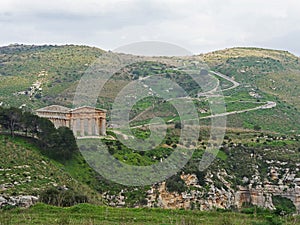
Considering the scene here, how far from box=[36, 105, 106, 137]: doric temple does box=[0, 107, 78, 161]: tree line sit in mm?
6979

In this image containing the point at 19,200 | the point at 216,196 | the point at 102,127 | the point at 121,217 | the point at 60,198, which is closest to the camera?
the point at 121,217

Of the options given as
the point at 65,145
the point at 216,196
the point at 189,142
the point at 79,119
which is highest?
the point at 79,119

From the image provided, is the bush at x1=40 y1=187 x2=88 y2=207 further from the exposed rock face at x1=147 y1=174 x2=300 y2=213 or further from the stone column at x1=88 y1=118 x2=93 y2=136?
the stone column at x1=88 y1=118 x2=93 y2=136

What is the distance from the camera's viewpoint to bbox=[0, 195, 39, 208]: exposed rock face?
28.2 metres

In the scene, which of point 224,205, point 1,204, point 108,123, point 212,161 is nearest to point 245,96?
point 108,123

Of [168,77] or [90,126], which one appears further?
[168,77]

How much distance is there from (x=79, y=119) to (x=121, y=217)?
102 feet

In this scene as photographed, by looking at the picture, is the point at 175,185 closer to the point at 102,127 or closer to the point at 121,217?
the point at 102,127

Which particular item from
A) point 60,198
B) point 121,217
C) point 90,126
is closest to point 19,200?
point 60,198

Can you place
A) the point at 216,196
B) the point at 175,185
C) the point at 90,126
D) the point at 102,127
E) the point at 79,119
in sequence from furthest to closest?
the point at 102,127, the point at 90,126, the point at 79,119, the point at 216,196, the point at 175,185

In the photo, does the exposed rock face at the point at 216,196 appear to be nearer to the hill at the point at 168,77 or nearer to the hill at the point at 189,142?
the hill at the point at 189,142

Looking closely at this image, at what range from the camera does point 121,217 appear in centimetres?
2189

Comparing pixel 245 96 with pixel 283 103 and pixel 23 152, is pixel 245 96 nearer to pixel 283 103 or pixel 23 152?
pixel 283 103

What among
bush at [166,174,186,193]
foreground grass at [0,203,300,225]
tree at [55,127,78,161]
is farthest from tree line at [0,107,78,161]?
foreground grass at [0,203,300,225]
